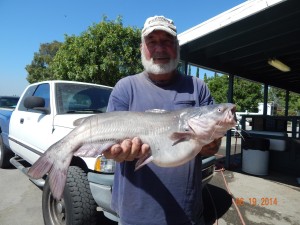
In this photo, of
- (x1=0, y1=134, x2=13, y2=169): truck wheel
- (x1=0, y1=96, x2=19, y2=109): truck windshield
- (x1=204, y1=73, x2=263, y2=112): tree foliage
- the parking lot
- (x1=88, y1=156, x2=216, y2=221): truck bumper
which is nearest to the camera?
(x1=88, y1=156, x2=216, y2=221): truck bumper

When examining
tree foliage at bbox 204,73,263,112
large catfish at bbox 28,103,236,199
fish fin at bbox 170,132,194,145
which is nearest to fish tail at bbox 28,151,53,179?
large catfish at bbox 28,103,236,199

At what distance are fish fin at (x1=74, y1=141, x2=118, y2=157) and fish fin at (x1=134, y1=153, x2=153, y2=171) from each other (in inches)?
8.7

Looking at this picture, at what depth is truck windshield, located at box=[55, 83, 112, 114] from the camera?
462cm

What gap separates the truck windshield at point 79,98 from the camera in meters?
4.62

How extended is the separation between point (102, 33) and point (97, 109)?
1122 centimetres

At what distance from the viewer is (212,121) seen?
1896 millimetres

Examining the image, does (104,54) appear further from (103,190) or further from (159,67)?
(159,67)

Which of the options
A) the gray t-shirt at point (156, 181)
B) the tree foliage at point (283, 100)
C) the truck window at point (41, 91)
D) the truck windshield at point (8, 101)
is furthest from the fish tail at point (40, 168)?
the tree foliage at point (283, 100)

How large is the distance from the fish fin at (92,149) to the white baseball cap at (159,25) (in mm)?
943

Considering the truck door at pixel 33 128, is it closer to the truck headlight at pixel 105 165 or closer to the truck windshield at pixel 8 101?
the truck headlight at pixel 105 165

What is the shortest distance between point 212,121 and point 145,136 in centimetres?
49

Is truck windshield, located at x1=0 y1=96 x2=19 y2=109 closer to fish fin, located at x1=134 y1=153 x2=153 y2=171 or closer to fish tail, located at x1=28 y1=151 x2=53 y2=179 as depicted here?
fish tail, located at x1=28 y1=151 x2=53 y2=179

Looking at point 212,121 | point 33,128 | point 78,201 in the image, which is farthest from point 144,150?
point 33,128

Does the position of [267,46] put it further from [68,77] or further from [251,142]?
[68,77]
